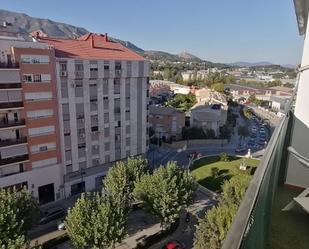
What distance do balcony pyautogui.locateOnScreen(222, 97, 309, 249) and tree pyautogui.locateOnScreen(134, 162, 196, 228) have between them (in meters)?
14.6

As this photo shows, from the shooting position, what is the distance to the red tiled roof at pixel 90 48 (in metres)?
24.5

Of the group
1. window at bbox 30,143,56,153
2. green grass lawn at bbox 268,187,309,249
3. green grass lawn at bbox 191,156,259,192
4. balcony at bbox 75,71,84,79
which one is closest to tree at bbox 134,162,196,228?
window at bbox 30,143,56,153

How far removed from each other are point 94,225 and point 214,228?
581cm

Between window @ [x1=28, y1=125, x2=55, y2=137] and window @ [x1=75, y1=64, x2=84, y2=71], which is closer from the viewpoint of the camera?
window @ [x1=28, y1=125, x2=55, y2=137]

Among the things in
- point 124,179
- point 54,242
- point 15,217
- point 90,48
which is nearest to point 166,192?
point 124,179

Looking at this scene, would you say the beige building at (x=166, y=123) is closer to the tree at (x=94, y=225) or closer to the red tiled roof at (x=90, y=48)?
the red tiled roof at (x=90, y=48)

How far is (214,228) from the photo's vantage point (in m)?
13.8

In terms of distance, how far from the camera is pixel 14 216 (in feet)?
46.3

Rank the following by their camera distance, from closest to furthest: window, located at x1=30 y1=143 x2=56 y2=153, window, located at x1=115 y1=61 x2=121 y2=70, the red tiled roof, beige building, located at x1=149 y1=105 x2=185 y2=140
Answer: window, located at x1=30 y1=143 x2=56 y2=153 → the red tiled roof → window, located at x1=115 y1=61 x2=121 y2=70 → beige building, located at x1=149 y1=105 x2=185 y2=140

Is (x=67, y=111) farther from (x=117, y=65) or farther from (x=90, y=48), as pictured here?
(x=90, y=48)

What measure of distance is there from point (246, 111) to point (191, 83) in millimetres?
36898

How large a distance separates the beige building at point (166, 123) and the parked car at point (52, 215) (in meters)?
22.7

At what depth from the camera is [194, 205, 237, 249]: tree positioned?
522 inches

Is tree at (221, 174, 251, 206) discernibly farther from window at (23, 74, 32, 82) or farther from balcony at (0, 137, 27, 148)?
window at (23, 74, 32, 82)
